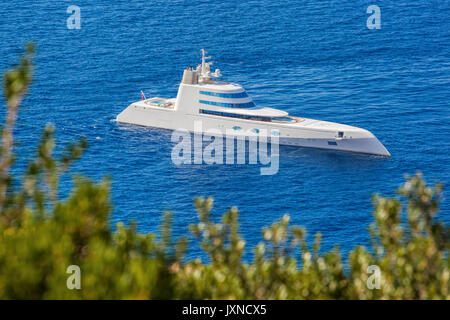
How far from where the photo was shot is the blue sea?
86.1 m

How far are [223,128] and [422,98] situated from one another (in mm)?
30461

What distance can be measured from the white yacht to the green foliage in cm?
7184

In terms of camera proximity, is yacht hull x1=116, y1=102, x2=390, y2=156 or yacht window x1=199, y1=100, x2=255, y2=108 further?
yacht window x1=199, y1=100, x2=255, y2=108

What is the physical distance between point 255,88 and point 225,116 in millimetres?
10520

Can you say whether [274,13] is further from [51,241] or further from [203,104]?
[51,241]

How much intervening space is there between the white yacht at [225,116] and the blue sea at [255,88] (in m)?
2.13

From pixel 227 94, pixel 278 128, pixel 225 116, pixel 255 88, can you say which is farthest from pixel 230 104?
pixel 255 88

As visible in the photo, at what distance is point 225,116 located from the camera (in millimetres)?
115750

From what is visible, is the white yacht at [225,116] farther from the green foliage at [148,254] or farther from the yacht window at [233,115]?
the green foliage at [148,254]

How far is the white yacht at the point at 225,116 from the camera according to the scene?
10681 centimetres

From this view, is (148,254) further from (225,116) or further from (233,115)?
(225,116)

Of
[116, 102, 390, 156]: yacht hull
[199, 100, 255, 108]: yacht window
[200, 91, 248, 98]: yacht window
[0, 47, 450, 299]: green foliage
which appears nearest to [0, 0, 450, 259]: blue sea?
[116, 102, 390, 156]: yacht hull

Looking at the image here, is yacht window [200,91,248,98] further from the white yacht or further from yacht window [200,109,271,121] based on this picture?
yacht window [200,109,271,121]
